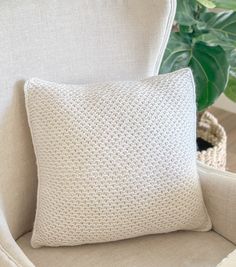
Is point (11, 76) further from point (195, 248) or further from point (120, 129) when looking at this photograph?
point (195, 248)

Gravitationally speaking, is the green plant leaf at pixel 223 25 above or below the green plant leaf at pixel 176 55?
above

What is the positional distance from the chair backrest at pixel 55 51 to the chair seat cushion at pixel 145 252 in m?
0.13

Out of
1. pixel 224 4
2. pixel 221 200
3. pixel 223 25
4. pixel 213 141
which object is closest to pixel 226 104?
pixel 213 141

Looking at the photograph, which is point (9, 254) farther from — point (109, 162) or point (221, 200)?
point (221, 200)

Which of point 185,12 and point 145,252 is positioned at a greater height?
point 185,12

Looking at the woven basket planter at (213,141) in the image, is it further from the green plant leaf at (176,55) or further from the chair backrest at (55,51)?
the chair backrest at (55,51)

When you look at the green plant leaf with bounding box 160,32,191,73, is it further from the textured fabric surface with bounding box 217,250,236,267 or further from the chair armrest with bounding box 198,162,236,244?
the textured fabric surface with bounding box 217,250,236,267

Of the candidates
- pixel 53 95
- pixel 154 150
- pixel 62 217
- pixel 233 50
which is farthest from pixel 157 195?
pixel 233 50

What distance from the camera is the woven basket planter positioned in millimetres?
1572

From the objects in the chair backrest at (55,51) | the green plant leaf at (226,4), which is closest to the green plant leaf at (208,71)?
the green plant leaf at (226,4)

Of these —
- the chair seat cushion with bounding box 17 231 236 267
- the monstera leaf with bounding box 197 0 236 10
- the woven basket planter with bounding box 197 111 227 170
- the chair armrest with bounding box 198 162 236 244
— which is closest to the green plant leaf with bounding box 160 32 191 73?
the monstera leaf with bounding box 197 0 236 10

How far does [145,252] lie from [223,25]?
0.79 metres

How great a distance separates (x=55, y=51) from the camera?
3.54 feet

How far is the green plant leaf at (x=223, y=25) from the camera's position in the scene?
1438 mm
